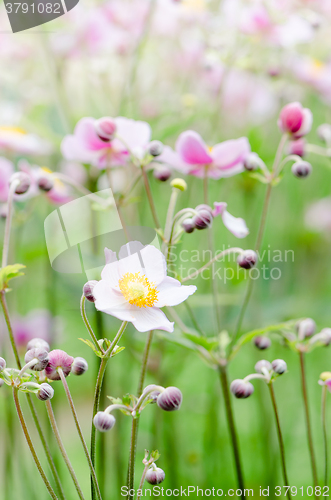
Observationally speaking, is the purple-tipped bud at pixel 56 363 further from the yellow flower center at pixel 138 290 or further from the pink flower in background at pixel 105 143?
the pink flower in background at pixel 105 143

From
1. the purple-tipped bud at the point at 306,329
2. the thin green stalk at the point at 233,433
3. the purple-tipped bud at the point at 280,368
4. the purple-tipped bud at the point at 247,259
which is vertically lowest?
the thin green stalk at the point at 233,433

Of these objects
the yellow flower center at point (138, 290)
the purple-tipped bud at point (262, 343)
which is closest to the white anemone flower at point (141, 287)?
the yellow flower center at point (138, 290)

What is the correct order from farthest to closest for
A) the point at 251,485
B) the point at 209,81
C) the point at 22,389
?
the point at 209,81
the point at 251,485
the point at 22,389

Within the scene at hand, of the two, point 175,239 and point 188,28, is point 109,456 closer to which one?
point 175,239

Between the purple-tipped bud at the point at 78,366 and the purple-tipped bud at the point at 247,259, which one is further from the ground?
the purple-tipped bud at the point at 247,259

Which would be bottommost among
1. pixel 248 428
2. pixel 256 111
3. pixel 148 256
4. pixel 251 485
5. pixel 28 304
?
pixel 248 428

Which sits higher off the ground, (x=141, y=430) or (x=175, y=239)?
(x=175, y=239)

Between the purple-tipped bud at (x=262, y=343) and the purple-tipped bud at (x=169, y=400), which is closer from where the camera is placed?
the purple-tipped bud at (x=169, y=400)

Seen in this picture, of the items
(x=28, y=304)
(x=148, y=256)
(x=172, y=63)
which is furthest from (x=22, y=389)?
(x=172, y=63)
